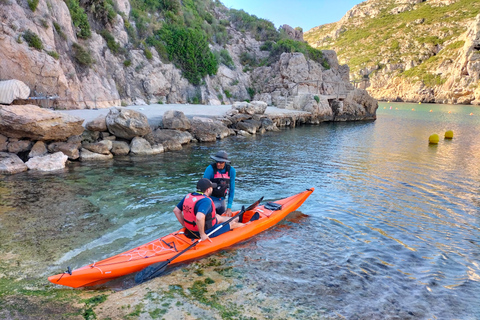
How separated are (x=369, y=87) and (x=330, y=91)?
246 ft

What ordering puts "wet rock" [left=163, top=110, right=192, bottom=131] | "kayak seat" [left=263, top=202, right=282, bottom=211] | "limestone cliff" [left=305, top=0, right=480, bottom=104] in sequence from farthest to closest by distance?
1. "limestone cliff" [left=305, top=0, right=480, bottom=104]
2. "wet rock" [left=163, top=110, right=192, bottom=131]
3. "kayak seat" [left=263, top=202, right=282, bottom=211]

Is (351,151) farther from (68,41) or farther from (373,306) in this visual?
(68,41)

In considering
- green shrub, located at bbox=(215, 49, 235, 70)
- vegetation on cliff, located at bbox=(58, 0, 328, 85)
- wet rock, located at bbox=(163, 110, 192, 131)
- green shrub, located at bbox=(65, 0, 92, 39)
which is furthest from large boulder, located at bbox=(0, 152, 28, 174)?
green shrub, located at bbox=(215, 49, 235, 70)

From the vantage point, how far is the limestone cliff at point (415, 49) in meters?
70.1

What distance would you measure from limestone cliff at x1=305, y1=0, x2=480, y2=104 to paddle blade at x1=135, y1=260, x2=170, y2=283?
79.3 metres

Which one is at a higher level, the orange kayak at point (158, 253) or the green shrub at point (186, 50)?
the green shrub at point (186, 50)

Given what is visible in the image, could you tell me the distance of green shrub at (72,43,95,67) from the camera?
1609 centimetres

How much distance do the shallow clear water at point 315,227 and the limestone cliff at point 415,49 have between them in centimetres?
7260

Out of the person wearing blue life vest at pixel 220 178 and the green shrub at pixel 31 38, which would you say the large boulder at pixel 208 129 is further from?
the person wearing blue life vest at pixel 220 178

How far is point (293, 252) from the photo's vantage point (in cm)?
510

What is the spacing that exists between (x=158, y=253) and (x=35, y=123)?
25.3 feet

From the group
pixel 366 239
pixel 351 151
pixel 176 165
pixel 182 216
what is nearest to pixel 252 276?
pixel 182 216

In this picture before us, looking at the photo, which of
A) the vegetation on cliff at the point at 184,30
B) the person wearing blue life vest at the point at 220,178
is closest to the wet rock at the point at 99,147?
the person wearing blue life vest at the point at 220,178

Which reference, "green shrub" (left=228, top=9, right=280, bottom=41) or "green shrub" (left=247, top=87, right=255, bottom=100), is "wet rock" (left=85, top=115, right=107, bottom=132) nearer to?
"green shrub" (left=247, top=87, right=255, bottom=100)
